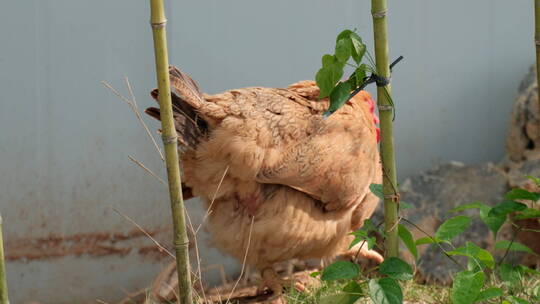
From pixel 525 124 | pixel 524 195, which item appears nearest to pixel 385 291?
pixel 524 195

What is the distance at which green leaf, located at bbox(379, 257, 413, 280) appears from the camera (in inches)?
85.3

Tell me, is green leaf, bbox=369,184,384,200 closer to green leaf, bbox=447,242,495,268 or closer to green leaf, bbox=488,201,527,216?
green leaf, bbox=447,242,495,268

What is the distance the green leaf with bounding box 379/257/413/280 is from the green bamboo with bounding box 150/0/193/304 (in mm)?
590

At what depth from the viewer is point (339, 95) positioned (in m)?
2.20

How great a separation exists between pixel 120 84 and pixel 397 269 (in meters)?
2.26

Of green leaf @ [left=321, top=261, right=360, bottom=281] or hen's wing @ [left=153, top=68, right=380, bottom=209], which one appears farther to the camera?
hen's wing @ [left=153, top=68, right=380, bottom=209]

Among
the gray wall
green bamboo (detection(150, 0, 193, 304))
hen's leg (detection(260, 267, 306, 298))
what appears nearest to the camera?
green bamboo (detection(150, 0, 193, 304))

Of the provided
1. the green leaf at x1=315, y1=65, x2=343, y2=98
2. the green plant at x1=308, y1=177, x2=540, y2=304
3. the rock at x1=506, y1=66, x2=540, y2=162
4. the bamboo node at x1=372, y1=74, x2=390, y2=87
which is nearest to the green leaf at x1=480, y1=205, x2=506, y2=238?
the green plant at x1=308, y1=177, x2=540, y2=304

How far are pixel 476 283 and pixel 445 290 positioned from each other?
4.22 ft

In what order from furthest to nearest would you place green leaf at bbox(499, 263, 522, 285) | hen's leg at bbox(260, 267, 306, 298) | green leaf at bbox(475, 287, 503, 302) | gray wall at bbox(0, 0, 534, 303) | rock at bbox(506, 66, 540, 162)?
1. rock at bbox(506, 66, 540, 162)
2. gray wall at bbox(0, 0, 534, 303)
3. hen's leg at bbox(260, 267, 306, 298)
4. green leaf at bbox(499, 263, 522, 285)
5. green leaf at bbox(475, 287, 503, 302)

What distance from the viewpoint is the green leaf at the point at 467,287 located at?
2.18 m

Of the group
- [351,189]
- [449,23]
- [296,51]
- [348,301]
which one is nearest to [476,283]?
[348,301]

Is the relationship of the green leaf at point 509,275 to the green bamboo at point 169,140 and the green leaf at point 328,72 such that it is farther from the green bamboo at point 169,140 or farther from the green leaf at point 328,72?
the green bamboo at point 169,140

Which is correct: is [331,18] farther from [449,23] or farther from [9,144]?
[9,144]
